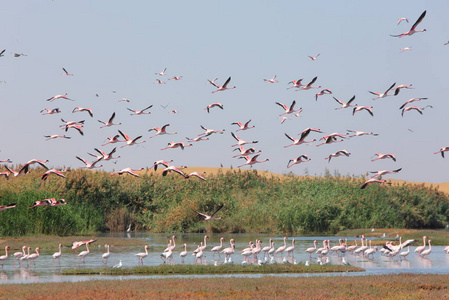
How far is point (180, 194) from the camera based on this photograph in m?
59.1

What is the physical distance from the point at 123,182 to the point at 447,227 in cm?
2819

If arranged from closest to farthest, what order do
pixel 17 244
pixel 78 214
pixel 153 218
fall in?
pixel 17 244 < pixel 78 214 < pixel 153 218

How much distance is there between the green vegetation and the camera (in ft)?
172

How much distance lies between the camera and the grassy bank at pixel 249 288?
19.2 metres

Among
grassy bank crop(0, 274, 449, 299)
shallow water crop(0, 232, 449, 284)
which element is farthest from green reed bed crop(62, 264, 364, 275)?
grassy bank crop(0, 274, 449, 299)

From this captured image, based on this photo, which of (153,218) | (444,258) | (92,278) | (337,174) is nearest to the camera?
(92,278)

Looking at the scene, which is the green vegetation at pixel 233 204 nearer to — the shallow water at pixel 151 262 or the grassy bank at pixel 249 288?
the shallow water at pixel 151 262

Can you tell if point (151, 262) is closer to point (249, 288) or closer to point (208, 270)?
point (208, 270)

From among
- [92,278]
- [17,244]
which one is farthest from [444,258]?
[17,244]

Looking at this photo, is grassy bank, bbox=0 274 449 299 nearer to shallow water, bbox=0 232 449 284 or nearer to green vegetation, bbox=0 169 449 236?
shallow water, bbox=0 232 449 284

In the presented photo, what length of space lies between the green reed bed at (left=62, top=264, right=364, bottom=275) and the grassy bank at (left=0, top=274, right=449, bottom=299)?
3.48m

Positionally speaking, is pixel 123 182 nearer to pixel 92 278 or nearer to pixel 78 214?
pixel 78 214

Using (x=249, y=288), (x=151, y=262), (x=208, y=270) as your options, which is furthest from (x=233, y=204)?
(x=249, y=288)

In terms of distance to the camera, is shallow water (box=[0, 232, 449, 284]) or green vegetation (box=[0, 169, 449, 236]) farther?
green vegetation (box=[0, 169, 449, 236])
